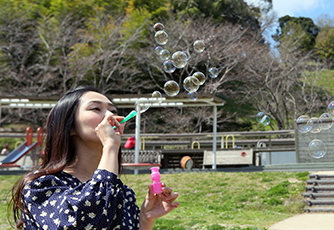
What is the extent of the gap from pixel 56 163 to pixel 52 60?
26322mm

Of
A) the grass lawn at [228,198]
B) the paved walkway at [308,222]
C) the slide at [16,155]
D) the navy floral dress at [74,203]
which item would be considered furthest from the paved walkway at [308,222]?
the slide at [16,155]

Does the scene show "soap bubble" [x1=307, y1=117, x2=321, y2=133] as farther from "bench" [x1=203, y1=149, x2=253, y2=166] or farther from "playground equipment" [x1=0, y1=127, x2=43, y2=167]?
"playground equipment" [x1=0, y1=127, x2=43, y2=167]

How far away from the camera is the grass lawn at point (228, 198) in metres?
6.54

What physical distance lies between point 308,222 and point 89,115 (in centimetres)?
622

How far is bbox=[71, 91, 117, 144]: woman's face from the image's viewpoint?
166cm

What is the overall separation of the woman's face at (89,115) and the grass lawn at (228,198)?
449cm

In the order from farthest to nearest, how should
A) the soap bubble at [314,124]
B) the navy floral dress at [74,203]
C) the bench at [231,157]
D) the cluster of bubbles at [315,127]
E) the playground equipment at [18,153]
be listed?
the bench at [231,157]
the playground equipment at [18,153]
the soap bubble at [314,124]
the cluster of bubbles at [315,127]
the navy floral dress at [74,203]

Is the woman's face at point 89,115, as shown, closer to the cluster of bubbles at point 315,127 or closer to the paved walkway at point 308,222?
the cluster of bubbles at point 315,127

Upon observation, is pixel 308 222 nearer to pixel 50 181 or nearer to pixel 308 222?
pixel 308 222

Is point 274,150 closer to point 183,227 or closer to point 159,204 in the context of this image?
point 183,227

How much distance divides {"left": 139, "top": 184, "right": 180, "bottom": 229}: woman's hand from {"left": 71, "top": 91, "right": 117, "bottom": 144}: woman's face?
329mm

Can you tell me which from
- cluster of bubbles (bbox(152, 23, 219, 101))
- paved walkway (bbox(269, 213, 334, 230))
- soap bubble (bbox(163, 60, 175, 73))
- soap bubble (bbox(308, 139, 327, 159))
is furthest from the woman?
soap bubble (bbox(308, 139, 327, 159))

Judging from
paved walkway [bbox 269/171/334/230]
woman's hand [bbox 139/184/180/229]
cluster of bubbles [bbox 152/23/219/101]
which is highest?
cluster of bubbles [bbox 152/23/219/101]

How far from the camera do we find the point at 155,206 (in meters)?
1.75
